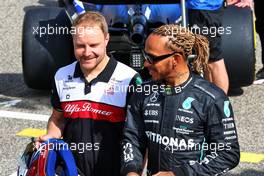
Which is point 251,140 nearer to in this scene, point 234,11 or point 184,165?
point 234,11

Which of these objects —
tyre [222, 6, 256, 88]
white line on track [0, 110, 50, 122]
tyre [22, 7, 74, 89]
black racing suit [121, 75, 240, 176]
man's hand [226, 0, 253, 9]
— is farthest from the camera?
man's hand [226, 0, 253, 9]

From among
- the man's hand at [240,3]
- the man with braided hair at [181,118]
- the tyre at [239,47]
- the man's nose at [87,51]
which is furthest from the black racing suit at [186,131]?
the man's hand at [240,3]

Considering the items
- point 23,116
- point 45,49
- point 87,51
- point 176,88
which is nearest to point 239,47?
point 45,49

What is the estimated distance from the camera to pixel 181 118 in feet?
10.4

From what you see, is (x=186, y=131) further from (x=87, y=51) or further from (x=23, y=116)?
(x=23, y=116)

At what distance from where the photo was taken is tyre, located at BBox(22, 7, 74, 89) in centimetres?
688

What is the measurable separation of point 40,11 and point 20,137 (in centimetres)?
161

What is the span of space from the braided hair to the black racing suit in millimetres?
105

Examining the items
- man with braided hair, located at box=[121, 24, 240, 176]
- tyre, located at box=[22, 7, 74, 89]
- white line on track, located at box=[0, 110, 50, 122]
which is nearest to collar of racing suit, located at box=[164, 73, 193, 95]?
man with braided hair, located at box=[121, 24, 240, 176]

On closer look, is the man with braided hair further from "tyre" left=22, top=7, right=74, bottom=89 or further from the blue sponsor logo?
"tyre" left=22, top=7, right=74, bottom=89

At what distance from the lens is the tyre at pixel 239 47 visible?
6777 mm

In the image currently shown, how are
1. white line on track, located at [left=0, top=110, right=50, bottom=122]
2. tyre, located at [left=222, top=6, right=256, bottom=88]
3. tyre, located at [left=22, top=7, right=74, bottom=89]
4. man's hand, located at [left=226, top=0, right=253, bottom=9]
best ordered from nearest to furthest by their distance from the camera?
1. white line on track, located at [left=0, top=110, right=50, bottom=122]
2. tyre, located at [left=222, top=6, right=256, bottom=88]
3. tyre, located at [left=22, top=7, right=74, bottom=89]
4. man's hand, located at [left=226, top=0, right=253, bottom=9]

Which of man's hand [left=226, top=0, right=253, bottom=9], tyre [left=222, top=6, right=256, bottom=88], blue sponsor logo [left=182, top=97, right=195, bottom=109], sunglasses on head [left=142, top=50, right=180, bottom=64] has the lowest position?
tyre [left=222, top=6, right=256, bottom=88]

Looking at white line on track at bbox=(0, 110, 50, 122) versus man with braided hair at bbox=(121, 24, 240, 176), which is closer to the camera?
man with braided hair at bbox=(121, 24, 240, 176)
